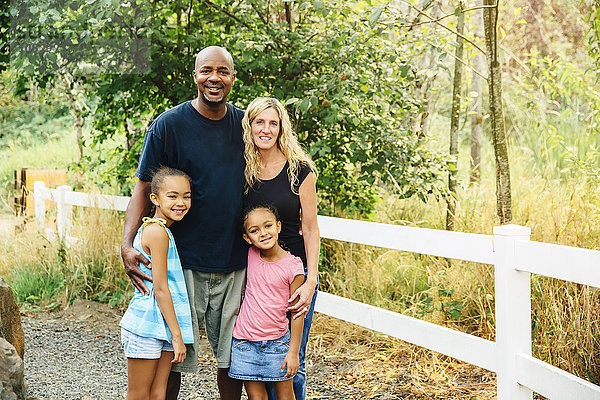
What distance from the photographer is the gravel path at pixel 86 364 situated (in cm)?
473

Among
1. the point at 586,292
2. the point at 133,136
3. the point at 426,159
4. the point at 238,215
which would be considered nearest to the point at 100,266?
the point at 133,136

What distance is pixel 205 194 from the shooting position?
Answer: 3227 millimetres

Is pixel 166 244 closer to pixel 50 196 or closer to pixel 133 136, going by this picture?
pixel 133 136

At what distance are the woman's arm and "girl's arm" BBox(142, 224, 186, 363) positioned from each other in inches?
19.3

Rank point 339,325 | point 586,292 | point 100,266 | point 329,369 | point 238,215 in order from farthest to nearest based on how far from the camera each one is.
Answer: point 100,266
point 339,325
point 329,369
point 586,292
point 238,215

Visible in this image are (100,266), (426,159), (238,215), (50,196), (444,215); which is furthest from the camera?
(50,196)

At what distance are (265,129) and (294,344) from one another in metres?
1.02

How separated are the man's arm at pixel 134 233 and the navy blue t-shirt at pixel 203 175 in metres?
0.09

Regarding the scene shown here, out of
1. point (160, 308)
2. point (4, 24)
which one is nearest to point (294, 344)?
point (160, 308)

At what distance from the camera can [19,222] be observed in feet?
27.9

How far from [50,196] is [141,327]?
5.83 metres

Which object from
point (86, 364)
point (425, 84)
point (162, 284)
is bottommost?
point (86, 364)

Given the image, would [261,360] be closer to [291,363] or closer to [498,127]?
[291,363]

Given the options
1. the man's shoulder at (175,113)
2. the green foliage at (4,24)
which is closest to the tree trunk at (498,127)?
the man's shoulder at (175,113)
